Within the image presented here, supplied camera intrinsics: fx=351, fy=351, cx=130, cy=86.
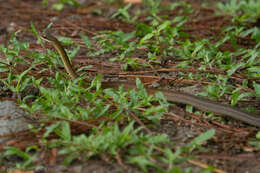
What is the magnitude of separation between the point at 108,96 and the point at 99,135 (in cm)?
83

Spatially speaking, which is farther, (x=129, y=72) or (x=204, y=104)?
(x=129, y=72)

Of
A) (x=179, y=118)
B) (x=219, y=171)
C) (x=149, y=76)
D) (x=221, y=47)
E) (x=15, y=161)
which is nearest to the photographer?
(x=219, y=171)

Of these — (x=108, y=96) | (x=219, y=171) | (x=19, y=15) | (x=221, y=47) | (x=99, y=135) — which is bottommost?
(x=219, y=171)

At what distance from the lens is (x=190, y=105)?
12.1ft

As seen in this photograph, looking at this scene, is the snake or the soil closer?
the soil

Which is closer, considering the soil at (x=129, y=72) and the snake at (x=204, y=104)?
the soil at (x=129, y=72)

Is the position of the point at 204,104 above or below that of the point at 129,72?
below

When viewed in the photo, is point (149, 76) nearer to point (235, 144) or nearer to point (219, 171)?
point (235, 144)

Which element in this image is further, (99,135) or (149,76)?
(149,76)

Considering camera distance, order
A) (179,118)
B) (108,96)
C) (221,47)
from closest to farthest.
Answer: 1. (179,118)
2. (108,96)
3. (221,47)

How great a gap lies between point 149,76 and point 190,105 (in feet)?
2.89

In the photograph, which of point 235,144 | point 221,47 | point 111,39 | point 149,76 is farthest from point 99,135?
point 221,47

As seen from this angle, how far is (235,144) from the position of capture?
10.0ft

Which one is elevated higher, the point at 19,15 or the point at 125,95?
the point at 19,15
